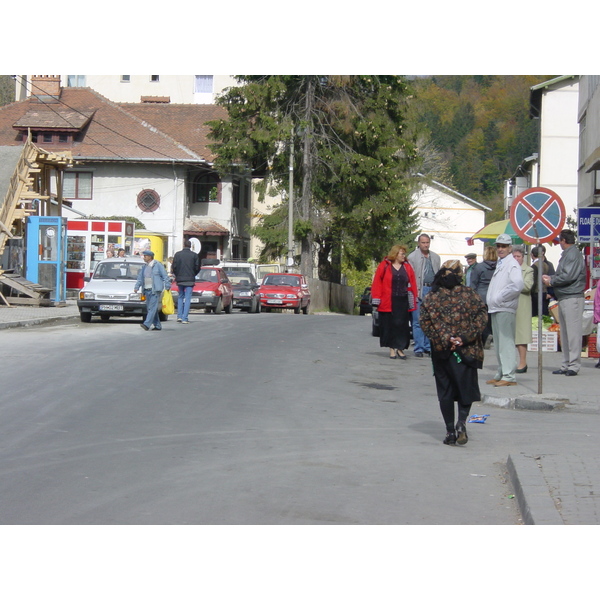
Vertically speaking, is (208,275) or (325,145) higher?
(325,145)

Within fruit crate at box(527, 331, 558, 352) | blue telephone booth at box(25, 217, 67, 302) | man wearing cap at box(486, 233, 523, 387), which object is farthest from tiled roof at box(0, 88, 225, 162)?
man wearing cap at box(486, 233, 523, 387)

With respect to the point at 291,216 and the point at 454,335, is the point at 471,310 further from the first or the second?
the point at 291,216

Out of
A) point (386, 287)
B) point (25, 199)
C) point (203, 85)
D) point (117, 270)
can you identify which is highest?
point (203, 85)

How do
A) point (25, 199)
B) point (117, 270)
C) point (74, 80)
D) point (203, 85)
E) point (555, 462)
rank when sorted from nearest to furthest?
point (555, 462)
point (117, 270)
point (25, 199)
point (203, 85)
point (74, 80)

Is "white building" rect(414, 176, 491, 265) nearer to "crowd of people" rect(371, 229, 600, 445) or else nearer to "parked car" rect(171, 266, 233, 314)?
"parked car" rect(171, 266, 233, 314)

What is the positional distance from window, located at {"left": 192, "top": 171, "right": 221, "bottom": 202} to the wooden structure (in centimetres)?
2180

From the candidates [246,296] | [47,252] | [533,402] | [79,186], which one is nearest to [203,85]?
[79,186]

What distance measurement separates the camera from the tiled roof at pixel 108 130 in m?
54.2

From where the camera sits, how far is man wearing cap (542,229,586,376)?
14742mm

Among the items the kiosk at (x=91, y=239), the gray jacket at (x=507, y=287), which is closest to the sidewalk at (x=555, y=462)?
the gray jacket at (x=507, y=287)

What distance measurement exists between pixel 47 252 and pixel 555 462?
24.6 m

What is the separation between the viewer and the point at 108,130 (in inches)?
2185

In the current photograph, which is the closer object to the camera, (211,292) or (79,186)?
(211,292)

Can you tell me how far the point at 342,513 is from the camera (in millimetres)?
6574
